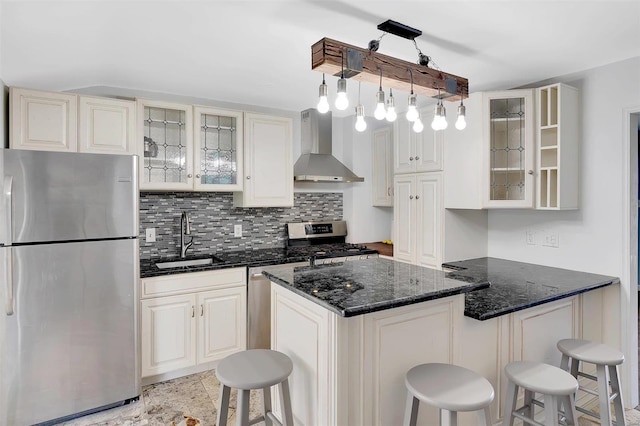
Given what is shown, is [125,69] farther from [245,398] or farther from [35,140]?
[245,398]

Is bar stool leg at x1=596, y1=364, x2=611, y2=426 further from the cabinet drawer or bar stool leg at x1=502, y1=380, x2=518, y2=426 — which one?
the cabinet drawer

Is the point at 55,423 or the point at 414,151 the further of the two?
the point at 414,151

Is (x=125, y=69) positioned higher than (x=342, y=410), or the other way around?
(x=125, y=69)

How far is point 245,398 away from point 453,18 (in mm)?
1982

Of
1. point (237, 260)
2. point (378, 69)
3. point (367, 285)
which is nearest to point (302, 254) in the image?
point (237, 260)

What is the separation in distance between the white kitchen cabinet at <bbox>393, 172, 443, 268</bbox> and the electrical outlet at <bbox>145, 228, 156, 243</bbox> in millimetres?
2131

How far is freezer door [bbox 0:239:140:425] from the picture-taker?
2.20 m

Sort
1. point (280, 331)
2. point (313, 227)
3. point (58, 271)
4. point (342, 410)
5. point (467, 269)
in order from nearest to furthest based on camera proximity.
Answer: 1. point (342, 410)
2. point (280, 331)
3. point (58, 271)
4. point (467, 269)
5. point (313, 227)

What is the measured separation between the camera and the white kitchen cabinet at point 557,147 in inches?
101

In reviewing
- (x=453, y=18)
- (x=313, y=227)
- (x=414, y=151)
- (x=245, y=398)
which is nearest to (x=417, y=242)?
(x=414, y=151)

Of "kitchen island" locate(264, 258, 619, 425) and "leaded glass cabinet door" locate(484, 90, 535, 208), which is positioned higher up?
"leaded glass cabinet door" locate(484, 90, 535, 208)

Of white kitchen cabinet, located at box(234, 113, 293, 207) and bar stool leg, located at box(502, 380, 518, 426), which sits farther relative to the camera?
white kitchen cabinet, located at box(234, 113, 293, 207)

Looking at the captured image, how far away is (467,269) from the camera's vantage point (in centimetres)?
286

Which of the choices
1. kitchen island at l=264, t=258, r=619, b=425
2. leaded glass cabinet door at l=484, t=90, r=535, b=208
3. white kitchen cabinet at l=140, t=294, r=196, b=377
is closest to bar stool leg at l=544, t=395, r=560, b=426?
kitchen island at l=264, t=258, r=619, b=425
